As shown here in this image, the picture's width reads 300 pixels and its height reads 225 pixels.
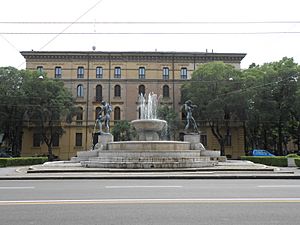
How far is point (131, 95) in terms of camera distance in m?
57.3

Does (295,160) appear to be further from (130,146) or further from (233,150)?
(233,150)

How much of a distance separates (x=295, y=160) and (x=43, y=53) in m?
44.2

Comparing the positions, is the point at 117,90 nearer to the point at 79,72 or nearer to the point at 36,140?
the point at 79,72

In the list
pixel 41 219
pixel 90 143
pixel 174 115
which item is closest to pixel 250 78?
pixel 174 115

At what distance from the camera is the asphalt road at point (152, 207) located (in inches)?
254

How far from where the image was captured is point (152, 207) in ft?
25.4

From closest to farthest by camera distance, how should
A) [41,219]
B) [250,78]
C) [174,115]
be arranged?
[41,219], [250,78], [174,115]

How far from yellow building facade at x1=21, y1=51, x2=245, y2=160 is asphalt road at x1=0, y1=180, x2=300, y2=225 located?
4629cm

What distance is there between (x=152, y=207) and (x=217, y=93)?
4239cm

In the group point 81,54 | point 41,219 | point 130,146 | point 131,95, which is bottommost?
point 41,219

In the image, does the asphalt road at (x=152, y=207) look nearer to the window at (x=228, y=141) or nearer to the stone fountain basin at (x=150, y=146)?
the stone fountain basin at (x=150, y=146)

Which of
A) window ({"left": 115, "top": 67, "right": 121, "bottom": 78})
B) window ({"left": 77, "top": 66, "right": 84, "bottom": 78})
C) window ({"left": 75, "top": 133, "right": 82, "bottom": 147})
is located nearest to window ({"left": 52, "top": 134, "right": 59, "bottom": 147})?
window ({"left": 75, "top": 133, "right": 82, "bottom": 147})

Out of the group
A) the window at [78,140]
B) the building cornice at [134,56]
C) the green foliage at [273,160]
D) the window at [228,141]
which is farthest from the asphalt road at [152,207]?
the building cornice at [134,56]

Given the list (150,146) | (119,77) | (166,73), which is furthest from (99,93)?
(150,146)
